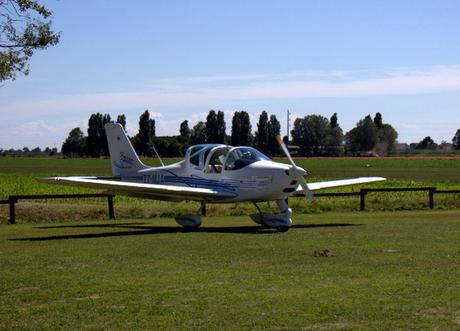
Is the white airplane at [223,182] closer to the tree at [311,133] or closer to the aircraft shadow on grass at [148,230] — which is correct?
the aircraft shadow on grass at [148,230]

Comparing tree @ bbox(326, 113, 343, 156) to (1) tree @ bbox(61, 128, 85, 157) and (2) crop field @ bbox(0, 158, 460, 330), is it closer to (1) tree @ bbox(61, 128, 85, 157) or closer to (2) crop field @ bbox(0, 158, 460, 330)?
(1) tree @ bbox(61, 128, 85, 157)

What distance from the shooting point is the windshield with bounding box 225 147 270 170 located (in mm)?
23222

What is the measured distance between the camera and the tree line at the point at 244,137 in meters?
123

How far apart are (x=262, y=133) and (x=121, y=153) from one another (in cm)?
10135

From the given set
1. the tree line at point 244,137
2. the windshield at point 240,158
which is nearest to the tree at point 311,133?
the tree line at point 244,137

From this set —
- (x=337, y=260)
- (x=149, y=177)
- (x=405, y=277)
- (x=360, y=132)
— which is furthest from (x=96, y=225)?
(x=360, y=132)

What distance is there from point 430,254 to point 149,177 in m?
12.1

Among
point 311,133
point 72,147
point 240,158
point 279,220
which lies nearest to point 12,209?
point 240,158

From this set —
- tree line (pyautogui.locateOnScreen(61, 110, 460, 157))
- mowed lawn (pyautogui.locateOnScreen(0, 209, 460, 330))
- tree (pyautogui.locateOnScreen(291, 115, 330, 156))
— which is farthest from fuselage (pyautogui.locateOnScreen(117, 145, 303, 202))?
tree (pyautogui.locateOnScreen(291, 115, 330, 156))

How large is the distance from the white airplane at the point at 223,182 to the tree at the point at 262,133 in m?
101

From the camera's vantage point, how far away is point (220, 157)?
23.7m

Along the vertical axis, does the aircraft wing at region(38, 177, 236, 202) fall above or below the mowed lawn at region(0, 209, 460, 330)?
above

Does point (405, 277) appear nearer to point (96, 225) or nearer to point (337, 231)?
point (337, 231)

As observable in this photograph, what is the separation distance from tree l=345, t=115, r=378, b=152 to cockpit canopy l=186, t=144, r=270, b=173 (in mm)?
171755
